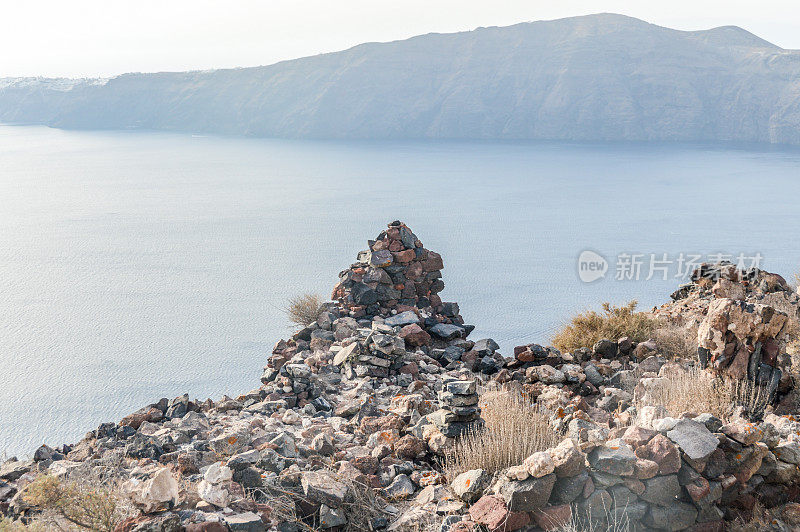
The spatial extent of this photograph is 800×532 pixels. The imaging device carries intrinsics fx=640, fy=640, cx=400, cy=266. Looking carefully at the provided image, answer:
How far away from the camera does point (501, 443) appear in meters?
5.65

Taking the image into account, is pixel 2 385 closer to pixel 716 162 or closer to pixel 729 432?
pixel 729 432

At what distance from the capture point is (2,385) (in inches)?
602

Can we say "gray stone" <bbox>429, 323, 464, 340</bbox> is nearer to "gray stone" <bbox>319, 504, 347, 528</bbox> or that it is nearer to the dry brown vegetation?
the dry brown vegetation

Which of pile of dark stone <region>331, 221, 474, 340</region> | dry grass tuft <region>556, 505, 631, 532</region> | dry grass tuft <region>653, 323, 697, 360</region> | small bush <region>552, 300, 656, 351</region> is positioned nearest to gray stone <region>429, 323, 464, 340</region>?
pile of dark stone <region>331, 221, 474, 340</region>

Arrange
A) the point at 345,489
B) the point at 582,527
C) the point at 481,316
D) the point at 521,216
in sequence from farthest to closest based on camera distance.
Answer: the point at 521,216, the point at 481,316, the point at 345,489, the point at 582,527

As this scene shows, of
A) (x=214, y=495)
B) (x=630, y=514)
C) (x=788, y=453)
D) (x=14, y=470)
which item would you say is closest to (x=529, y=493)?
(x=630, y=514)

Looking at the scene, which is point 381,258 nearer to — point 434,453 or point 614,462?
point 434,453

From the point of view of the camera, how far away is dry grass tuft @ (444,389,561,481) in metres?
5.61

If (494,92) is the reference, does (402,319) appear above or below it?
below

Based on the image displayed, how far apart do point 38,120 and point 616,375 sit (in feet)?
423

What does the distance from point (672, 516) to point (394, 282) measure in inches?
329

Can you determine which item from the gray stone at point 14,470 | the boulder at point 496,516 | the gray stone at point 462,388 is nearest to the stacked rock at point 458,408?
the gray stone at point 462,388

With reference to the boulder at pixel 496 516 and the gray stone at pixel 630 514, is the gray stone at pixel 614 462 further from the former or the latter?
the boulder at pixel 496 516

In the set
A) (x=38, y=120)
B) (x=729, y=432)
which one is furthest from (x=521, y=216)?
(x=38, y=120)
